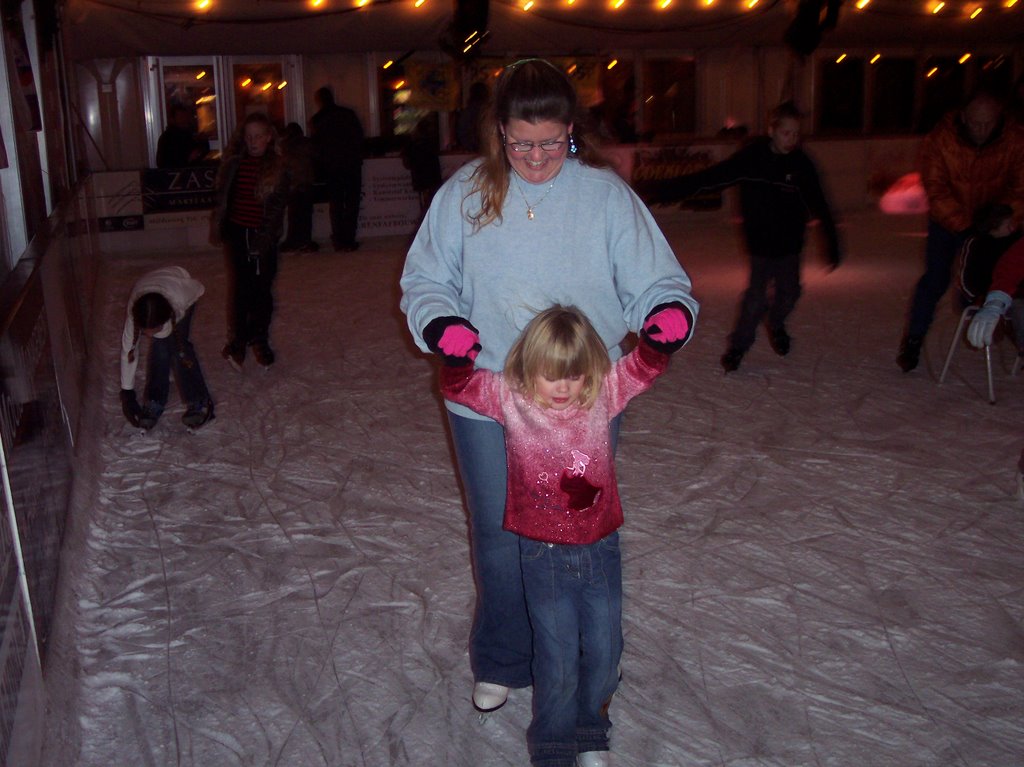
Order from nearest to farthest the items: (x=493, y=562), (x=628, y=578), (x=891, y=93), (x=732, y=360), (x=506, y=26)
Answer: (x=493, y=562) → (x=628, y=578) → (x=732, y=360) → (x=506, y=26) → (x=891, y=93)

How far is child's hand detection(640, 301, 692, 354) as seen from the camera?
1.92 m

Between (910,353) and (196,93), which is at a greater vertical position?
(196,93)

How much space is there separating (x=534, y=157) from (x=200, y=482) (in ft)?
8.80

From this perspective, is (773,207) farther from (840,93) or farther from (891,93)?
(891,93)

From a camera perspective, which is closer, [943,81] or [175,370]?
[175,370]

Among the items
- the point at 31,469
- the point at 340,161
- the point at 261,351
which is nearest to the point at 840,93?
the point at 340,161

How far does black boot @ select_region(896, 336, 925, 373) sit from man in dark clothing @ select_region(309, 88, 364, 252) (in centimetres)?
657

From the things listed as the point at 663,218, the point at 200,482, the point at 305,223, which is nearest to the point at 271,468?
the point at 200,482

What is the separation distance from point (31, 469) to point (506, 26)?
10.6 metres

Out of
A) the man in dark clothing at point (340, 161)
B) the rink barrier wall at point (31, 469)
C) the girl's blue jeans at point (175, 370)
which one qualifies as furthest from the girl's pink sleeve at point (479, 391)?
the man in dark clothing at point (340, 161)

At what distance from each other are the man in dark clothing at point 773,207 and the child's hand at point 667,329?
130 inches

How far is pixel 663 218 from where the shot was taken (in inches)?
506

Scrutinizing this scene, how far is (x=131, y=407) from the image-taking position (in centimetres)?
475

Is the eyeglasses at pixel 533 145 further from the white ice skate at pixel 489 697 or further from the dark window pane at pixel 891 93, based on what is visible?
the dark window pane at pixel 891 93
